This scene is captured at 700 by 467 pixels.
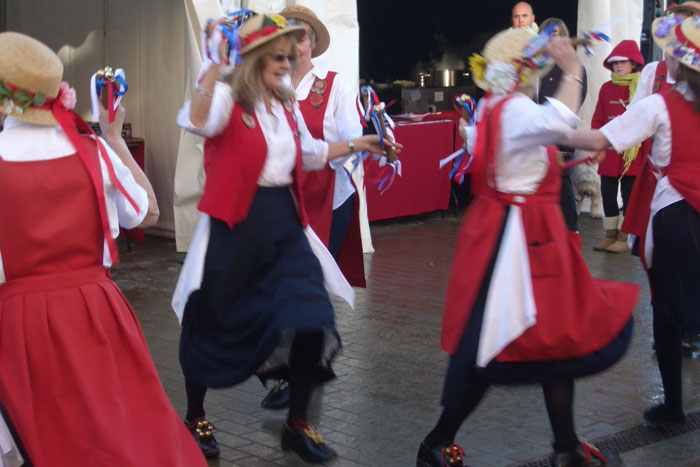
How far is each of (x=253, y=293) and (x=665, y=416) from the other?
2066 mm

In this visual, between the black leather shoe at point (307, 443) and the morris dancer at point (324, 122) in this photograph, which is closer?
the black leather shoe at point (307, 443)

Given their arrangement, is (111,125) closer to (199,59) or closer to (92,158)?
(92,158)

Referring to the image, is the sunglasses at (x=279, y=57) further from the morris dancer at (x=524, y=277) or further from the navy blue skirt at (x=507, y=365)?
the navy blue skirt at (x=507, y=365)

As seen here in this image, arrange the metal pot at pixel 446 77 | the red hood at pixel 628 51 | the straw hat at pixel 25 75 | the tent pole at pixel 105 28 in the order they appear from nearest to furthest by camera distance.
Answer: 1. the straw hat at pixel 25 75
2. the red hood at pixel 628 51
3. the tent pole at pixel 105 28
4. the metal pot at pixel 446 77

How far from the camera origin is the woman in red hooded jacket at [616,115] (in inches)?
358

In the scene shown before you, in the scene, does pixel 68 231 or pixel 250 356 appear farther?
pixel 250 356

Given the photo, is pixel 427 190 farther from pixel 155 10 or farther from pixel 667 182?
pixel 667 182

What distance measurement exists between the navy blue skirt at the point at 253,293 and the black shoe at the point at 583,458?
1.01 m

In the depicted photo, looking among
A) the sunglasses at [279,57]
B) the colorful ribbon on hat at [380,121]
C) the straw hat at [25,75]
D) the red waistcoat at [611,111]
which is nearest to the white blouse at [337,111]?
the colorful ribbon on hat at [380,121]

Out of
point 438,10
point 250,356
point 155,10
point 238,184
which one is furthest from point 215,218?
point 438,10

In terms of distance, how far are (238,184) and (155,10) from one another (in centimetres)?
591

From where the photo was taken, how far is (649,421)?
485 cm

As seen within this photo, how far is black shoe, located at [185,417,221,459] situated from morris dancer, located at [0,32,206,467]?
3.29 feet

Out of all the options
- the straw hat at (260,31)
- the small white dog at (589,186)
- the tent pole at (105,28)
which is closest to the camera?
the straw hat at (260,31)
